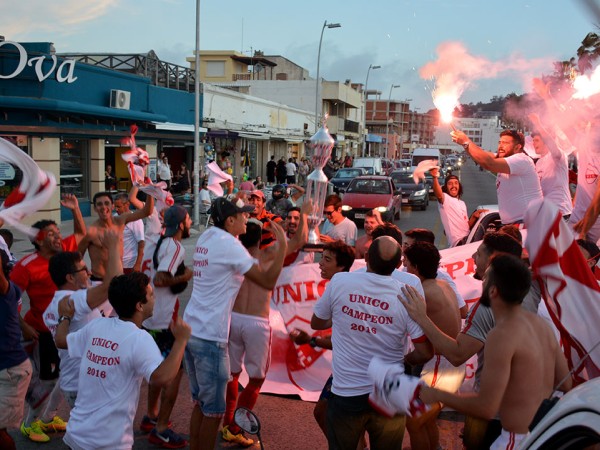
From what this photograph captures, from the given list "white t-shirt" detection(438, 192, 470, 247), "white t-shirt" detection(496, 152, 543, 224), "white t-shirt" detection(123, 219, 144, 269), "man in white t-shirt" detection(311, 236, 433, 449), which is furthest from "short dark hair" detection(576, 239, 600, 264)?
"white t-shirt" detection(123, 219, 144, 269)

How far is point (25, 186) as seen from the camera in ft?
14.7

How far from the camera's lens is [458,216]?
938 centimetres

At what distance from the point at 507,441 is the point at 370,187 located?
19044 mm

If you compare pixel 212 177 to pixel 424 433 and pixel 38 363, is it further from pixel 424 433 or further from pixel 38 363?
pixel 424 433

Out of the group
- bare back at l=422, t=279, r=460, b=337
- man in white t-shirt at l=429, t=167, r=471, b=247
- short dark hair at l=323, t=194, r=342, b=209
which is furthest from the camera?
man in white t-shirt at l=429, t=167, r=471, b=247

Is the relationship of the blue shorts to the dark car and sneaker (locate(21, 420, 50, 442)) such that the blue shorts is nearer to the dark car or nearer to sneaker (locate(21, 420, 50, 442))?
sneaker (locate(21, 420, 50, 442))

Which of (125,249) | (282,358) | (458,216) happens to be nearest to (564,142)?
(458,216)

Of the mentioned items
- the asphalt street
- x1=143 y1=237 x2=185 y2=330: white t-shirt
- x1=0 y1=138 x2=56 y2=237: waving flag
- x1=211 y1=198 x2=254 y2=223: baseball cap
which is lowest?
the asphalt street

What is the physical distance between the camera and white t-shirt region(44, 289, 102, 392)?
185 inches

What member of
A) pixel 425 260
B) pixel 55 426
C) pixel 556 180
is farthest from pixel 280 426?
pixel 556 180

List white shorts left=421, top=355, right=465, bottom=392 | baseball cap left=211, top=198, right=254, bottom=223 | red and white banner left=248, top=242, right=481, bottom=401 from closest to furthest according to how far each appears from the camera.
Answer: baseball cap left=211, top=198, right=254, bottom=223 < white shorts left=421, top=355, right=465, bottom=392 < red and white banner left=248, top=242, right=481, bottom=401

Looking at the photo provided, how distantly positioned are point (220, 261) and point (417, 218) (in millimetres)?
20263

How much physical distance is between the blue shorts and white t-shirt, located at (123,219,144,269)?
11.1 feet

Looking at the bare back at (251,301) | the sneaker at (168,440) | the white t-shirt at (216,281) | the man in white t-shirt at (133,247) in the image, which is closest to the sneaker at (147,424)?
the sneaker at (168,440)
